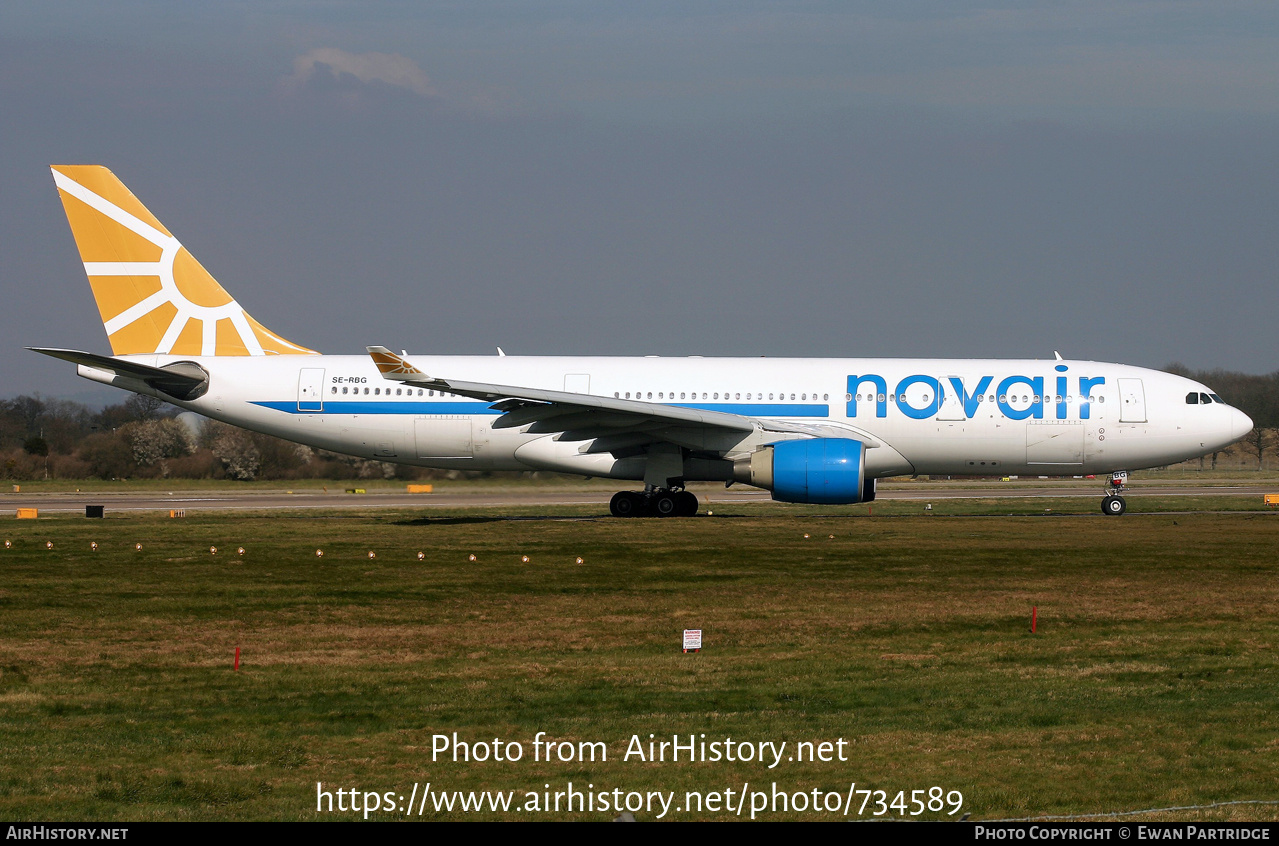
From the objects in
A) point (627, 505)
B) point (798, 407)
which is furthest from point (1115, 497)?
point (627, 505)

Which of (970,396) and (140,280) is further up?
(140,280)

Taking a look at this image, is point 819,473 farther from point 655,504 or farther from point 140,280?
point 140,280

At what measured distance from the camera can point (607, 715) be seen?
26.8ft

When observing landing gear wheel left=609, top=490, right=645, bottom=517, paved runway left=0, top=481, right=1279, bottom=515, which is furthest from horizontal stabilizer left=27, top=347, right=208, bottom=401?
landing gear wheel left=609, top=490, right=645, bottom=517

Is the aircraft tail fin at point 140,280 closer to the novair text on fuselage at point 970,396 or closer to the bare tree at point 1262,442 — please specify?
the novair text on fuselage at point 970,396

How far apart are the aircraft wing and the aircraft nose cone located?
336 inches

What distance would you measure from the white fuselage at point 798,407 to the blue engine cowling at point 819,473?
2.75 metres

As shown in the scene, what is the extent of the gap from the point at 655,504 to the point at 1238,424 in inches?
532

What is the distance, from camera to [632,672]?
9.66m

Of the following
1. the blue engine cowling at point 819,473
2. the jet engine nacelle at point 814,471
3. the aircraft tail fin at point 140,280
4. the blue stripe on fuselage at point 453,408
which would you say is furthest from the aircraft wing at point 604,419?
the aircraft tail fin at point 140,280

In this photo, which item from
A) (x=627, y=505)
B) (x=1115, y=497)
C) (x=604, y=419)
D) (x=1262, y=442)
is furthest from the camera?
(x=1262, y=442)

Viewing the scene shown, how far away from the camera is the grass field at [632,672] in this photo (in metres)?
6.67

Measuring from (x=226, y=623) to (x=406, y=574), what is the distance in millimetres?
4129
